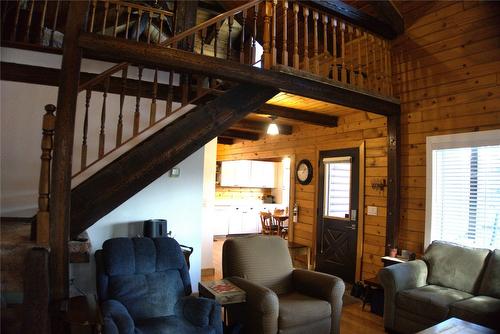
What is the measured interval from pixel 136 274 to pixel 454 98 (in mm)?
3863

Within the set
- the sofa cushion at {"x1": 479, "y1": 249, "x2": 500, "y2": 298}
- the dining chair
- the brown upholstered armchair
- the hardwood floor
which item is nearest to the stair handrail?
the brown upholstered armchair

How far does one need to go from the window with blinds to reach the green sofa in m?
0.30

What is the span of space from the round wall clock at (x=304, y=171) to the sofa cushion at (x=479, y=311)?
120 inches

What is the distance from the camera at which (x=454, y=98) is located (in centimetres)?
381

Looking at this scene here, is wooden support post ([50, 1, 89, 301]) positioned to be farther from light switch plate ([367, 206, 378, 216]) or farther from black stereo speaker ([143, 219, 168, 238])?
light switch plate ([367, 206, 378, 216])

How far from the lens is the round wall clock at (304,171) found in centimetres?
564

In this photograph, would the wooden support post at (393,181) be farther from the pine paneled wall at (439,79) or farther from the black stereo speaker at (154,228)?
the black stereo speaker at (154,228)

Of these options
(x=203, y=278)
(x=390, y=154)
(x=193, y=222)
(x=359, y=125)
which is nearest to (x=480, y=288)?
(x=390, y=154)

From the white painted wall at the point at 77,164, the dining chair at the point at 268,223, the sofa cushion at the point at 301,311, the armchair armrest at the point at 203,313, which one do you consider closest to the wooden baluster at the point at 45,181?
the armchair armrest at the point at 203,313

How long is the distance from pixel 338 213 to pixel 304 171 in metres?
0.96

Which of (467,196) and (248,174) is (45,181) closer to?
(467,196)

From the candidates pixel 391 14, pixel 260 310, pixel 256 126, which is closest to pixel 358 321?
pixel 260 310

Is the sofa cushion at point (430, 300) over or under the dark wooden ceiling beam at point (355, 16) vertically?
under

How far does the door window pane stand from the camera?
16.7 feet
